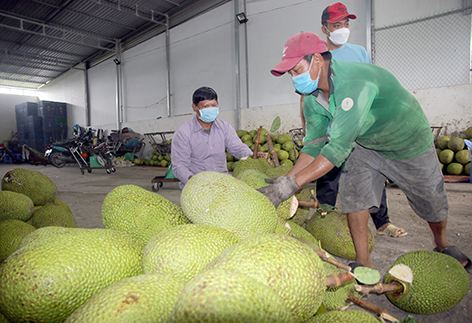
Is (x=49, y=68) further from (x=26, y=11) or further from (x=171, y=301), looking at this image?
(x=171, y=301)

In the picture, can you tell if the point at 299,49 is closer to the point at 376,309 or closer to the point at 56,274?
the point at 376,309

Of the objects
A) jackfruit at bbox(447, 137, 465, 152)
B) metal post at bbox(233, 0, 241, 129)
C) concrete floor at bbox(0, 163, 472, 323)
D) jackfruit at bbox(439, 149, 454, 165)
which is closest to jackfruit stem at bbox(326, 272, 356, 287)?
concrete floor at bbox(0, 163, 472, 323)

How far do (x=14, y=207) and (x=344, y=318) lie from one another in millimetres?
1925

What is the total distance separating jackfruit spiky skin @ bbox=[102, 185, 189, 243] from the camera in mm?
1085

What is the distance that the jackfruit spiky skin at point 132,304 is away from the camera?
56 centimetres

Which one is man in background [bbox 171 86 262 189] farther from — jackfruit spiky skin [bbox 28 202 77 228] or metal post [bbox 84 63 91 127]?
metal post [bbox 84 63 91 127]

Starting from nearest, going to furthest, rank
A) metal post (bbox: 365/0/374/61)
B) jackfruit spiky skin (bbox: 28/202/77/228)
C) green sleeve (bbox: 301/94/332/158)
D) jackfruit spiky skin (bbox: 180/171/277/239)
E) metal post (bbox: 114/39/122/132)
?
jackfruit spiky skin (bbox: 180/171/277/239), jackfruit spiky skin (bbox: 28/202/77/228), green sleeve (bbox: 301/94/332/158), metal post (bbox: 365/0/374/61), metal post (bbox: 114/39/122/132)

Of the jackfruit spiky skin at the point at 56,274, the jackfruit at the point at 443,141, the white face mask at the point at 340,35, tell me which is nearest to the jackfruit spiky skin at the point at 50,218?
the jackfruit spiky skin at the point at 56,274

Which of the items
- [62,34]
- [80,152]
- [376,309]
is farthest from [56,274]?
[62,34]

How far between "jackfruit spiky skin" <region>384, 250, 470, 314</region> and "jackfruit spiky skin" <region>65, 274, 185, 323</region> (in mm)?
1076

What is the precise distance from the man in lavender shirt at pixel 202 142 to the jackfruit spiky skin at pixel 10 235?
48.8 inches

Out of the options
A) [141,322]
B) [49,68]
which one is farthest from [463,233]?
[49,68]

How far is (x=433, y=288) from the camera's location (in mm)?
1216

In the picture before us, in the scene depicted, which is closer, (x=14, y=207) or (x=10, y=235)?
(x=10, y=235)
